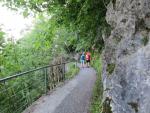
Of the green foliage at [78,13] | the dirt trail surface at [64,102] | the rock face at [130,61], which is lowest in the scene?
the dirt trail surface at [64,102]

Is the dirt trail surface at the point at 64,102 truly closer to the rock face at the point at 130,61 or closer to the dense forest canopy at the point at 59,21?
the rock face at the point at 130,61

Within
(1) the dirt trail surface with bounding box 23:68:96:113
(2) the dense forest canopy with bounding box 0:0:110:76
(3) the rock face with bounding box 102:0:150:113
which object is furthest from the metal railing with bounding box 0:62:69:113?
(3) the rock face with bounding box 102:0:150:113

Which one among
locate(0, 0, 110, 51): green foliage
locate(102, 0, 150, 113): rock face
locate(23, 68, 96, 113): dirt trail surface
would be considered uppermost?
locate(0, 0, 110, 51): green foliage

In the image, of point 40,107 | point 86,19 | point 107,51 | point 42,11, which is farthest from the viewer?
point 42,11

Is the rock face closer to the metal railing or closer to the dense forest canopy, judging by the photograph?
the dense forest canopy

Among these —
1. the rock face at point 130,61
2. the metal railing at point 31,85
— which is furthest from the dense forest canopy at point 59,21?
the rock face at point 130,61

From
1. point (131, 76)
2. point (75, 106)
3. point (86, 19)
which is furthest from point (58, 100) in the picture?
point (131, 76)

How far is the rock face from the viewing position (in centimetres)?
466

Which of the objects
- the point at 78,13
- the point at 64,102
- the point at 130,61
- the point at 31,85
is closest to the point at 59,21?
the point at 78,13

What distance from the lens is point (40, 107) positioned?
799 centimetres

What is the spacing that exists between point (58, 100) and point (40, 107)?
1072mm

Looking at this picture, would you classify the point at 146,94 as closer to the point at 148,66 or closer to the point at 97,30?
→ the point at 148,66

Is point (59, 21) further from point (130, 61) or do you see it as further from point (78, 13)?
point (130, 61)

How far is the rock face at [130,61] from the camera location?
4.66 metres
